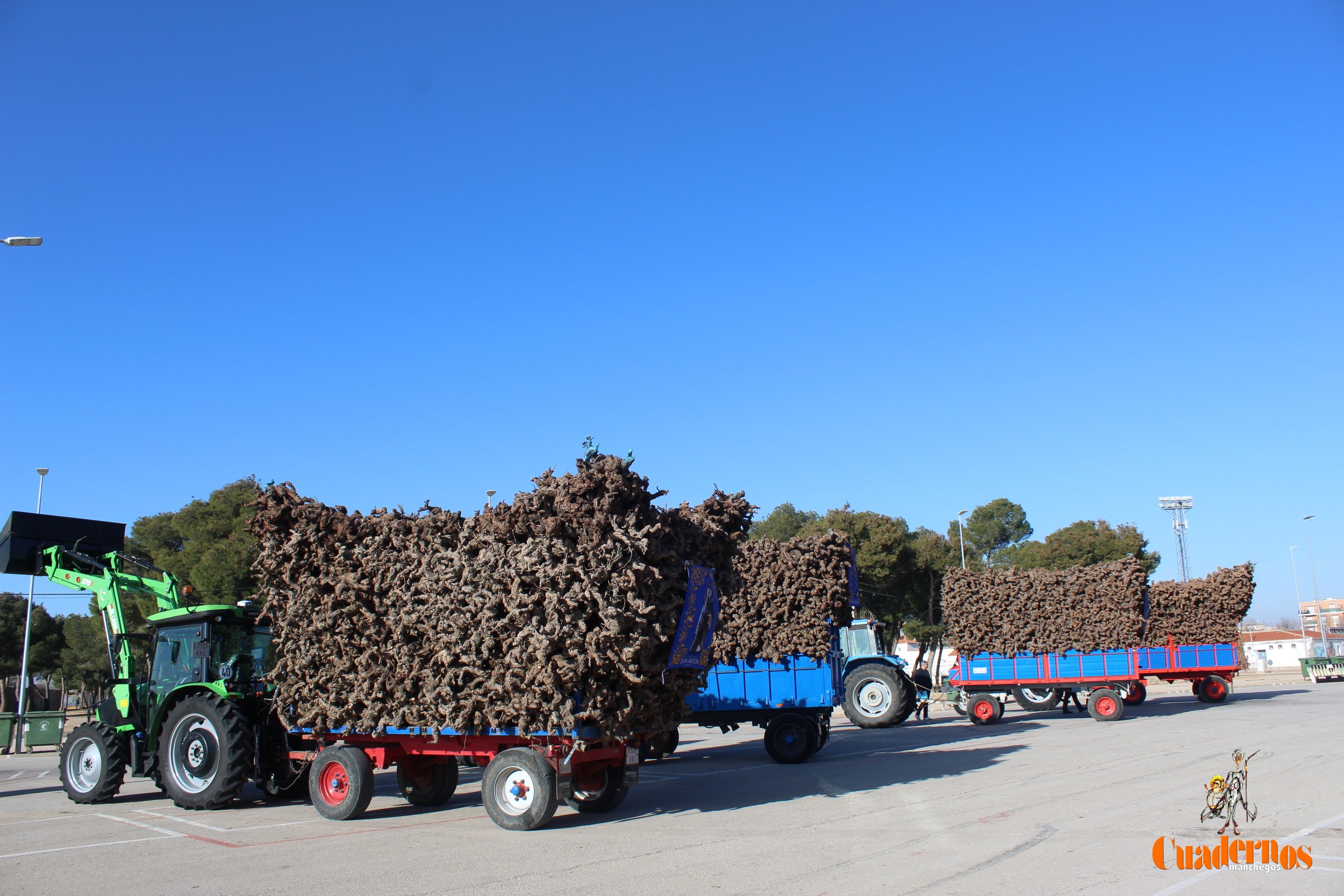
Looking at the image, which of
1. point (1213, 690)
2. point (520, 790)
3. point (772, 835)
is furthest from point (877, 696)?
point (1213, 690)

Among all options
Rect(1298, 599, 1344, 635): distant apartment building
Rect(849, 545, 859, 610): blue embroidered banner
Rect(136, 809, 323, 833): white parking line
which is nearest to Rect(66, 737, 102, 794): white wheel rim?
Rect(136, 809, 323, 833): white parking line

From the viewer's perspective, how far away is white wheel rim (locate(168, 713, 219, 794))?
38.8 feet

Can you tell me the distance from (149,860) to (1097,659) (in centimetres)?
2318

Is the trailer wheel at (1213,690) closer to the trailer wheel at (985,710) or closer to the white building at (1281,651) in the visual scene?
the trailer wheel at (985,710)

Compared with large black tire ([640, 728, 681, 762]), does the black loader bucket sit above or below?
above

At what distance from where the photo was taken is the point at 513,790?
9.98 metres

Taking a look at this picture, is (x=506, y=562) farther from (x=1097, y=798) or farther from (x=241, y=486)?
(x=241, y=486)

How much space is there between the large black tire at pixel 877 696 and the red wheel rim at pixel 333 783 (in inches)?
498

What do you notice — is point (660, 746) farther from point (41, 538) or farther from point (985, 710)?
point (985, 710)

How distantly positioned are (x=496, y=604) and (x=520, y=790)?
2.06 m

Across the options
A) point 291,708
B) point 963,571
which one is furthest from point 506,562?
point 963,571

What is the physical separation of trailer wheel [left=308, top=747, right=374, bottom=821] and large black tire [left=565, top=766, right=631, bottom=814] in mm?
2463

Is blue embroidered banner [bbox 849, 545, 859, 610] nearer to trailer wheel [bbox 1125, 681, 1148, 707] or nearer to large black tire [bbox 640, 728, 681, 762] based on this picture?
large black tire [bbox 640, 728, 681, 762]

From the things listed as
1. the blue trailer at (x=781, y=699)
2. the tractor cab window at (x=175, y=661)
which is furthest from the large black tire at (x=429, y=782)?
the blue trailer at (x=781, y=699)
